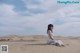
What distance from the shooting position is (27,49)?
923 centimetres

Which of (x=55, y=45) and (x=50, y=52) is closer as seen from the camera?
(x=50, y=52)

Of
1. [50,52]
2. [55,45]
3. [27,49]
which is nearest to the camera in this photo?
[50,52]

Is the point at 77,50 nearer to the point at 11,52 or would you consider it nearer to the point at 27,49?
the point at 27,49

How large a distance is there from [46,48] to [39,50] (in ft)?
1.43

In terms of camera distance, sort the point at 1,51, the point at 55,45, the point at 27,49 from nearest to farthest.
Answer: the point at 1,51 → the point at 27,49 → the point at 55,45

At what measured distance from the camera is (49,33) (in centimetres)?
1070

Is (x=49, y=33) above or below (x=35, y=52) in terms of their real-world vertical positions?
above

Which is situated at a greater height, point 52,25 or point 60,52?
point 52,25

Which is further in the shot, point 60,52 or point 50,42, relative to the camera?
point 50,42

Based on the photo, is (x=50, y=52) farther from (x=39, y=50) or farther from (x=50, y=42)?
(x=50, y=42)

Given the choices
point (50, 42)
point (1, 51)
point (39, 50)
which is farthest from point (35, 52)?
point (50, 42)

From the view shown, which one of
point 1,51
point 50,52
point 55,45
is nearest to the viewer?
point 1,51

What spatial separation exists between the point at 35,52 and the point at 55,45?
173cm

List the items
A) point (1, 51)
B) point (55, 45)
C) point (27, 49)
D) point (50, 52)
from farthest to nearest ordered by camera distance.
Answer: point (55, 45), point (27, 49), point (50, 52), point (1, 51)
